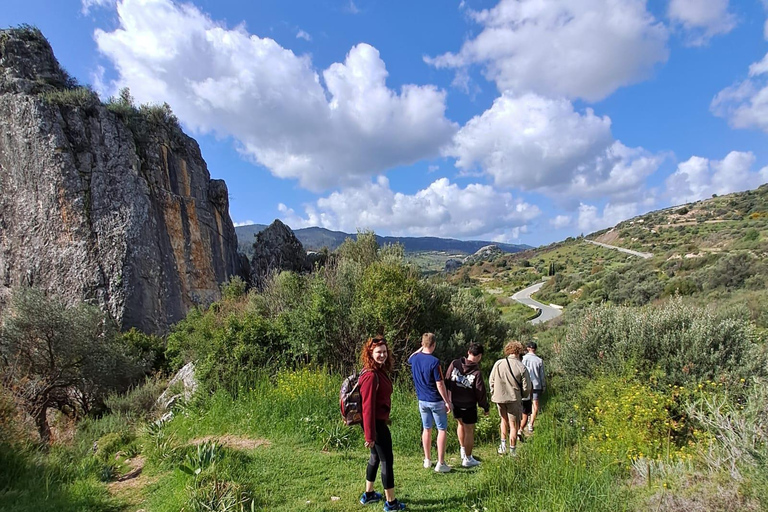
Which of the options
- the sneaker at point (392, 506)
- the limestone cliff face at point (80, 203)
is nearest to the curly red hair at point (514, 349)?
the sneaker at point (392, 506)

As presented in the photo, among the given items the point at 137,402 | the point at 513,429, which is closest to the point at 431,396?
the point at 513,429

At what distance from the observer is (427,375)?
5082 millimetres

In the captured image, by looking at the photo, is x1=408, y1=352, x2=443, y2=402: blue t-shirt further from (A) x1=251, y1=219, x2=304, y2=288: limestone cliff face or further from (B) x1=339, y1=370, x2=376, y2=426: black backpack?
(A) x1=251, y1=219, x2=304, y2=288: limestone cliff face

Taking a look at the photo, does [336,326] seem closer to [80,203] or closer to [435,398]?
[435,398]

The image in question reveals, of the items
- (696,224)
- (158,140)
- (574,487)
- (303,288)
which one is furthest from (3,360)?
(696,224)

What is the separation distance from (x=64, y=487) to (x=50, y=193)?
26337 mm

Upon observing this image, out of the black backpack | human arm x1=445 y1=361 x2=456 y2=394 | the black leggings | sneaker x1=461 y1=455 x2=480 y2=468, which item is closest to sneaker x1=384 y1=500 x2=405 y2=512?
the black leggings

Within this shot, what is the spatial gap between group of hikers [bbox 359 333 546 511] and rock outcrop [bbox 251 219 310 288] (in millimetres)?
28644

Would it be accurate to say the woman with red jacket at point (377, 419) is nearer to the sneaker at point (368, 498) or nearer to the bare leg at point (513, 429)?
the sneaker at point (368, 498)

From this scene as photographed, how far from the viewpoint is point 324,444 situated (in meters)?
5.94

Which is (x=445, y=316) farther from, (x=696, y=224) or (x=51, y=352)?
(x=696, y=224)

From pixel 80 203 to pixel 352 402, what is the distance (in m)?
27.9

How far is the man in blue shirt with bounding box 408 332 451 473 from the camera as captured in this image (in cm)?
506

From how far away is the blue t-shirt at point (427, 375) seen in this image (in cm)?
505
